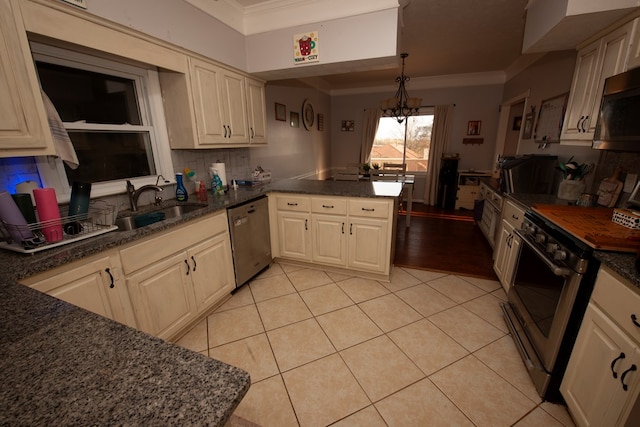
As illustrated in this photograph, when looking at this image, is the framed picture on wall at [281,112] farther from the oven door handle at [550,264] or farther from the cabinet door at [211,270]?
the oven door handle at [550,264]

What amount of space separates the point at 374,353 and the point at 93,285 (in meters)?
1.70

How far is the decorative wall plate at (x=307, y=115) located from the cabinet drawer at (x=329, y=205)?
266 centimetres

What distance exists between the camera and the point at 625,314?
1032 millimetres

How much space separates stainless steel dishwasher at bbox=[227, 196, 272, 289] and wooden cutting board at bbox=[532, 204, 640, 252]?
2257mm

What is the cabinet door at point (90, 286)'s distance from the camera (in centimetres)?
121

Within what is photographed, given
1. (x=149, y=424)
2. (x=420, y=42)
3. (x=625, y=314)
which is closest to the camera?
(x=149, y=424)

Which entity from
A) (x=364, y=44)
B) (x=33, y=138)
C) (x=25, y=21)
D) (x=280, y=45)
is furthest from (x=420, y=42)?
(x=33, y=138)

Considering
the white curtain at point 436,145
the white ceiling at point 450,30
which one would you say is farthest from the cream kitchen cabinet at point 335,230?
the white curtain at point 436,145

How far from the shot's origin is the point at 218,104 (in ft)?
7.93

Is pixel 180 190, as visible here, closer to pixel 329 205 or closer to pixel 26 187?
pixel 26 187

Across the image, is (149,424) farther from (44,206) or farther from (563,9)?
(563,9)

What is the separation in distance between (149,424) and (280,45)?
2.89 metres

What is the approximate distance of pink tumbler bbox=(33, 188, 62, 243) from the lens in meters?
1.27

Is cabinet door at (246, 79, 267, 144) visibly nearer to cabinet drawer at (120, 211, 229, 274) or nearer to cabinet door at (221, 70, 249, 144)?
cabinet door at (221, 70, 249, 144)
